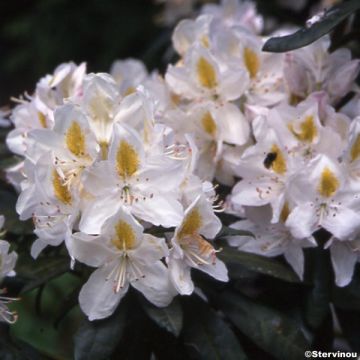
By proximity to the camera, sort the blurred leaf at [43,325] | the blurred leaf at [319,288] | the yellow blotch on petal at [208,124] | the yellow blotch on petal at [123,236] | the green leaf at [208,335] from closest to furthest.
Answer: the yellow blotch on petal at [123,236] < the green leaf at [208,335] < the blurred leaf at [319,288] < the yellow blotch on petal at [208,124] < the blurred leaf at [43,325]

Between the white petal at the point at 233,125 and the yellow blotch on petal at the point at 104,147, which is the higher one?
the yellow blotch on petal at the point at 104,147

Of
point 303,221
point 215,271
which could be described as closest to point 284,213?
point 303,221

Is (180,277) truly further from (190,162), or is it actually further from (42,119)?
(42,119)

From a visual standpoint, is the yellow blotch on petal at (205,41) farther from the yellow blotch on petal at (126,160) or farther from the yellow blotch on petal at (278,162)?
the yellow blotch on petal at (126,160)

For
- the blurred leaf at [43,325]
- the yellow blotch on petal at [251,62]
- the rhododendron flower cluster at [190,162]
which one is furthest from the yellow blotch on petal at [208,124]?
the blurred leaf at [43,325]

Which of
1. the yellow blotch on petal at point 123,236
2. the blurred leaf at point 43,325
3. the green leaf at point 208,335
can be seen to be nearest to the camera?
the yellow blotch on petal at point 123,236

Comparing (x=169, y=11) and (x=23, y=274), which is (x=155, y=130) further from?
(x=169, y=11)

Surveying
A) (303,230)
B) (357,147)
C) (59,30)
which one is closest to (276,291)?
(303,230)
